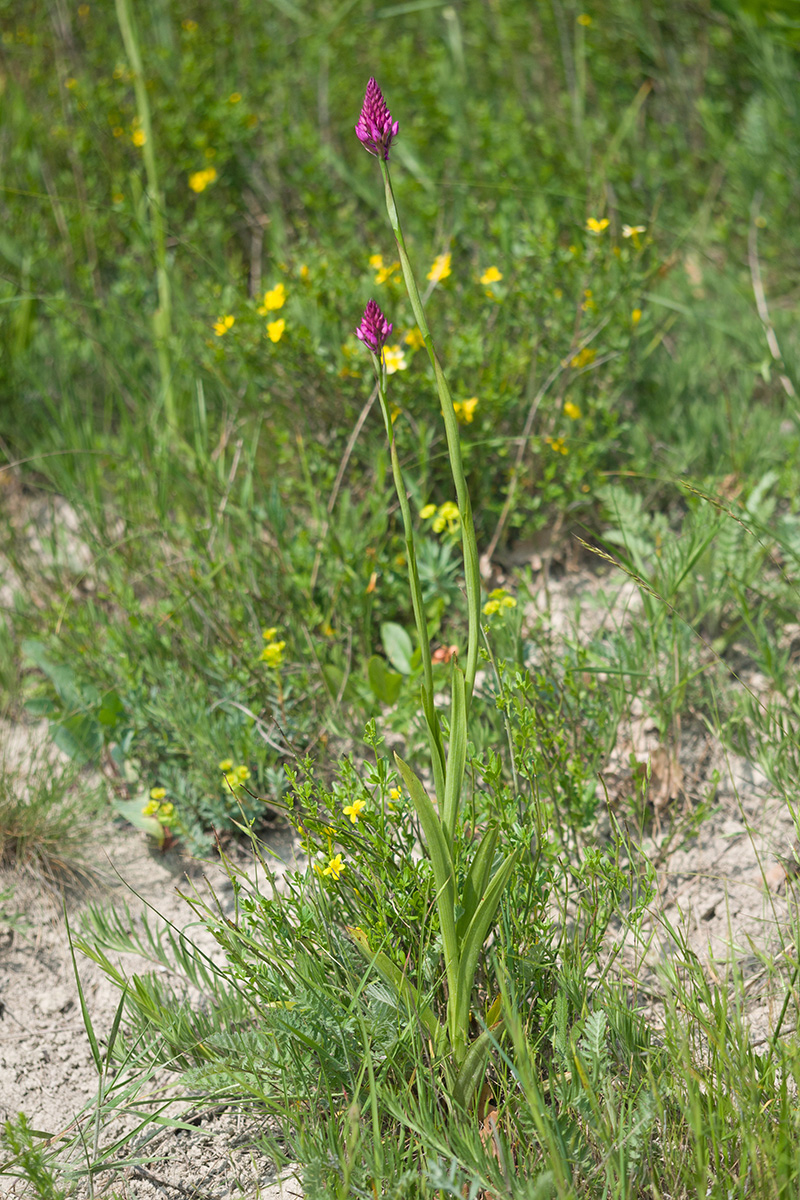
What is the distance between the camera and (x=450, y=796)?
1170 mm

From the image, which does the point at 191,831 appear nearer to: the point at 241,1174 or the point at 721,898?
the point at 241,1174

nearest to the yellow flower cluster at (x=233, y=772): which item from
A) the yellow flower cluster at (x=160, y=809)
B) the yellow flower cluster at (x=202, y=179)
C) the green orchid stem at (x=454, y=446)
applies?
the yellow flower cluster at (x=160, y=809)

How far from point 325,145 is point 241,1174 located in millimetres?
3457

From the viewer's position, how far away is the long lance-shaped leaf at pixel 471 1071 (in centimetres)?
124

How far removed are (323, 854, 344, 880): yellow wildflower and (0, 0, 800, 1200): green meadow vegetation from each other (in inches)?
1.2

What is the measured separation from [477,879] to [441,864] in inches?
3.0

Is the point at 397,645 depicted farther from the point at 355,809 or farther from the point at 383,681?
the point at 355,809

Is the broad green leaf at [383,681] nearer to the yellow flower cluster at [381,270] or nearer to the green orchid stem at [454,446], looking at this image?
the green orchid stem at [454,446]

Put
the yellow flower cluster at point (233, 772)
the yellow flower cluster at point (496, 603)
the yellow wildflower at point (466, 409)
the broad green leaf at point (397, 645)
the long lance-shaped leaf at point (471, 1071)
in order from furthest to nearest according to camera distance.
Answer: the yellow wildflower at point (466, 409) < the broad green leaf at point (397, 645) < the yellow flower cluster at point (496, 603) < the yellow flower cluster at point (233, 772) < the long lance-shaped leaf at point (471, 1071)

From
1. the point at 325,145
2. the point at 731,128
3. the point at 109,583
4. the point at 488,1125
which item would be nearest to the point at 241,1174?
the point at 488,1125

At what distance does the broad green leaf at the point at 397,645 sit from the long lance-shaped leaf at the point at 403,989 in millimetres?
→ 840

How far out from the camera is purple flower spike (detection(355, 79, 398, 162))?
3.34 feet

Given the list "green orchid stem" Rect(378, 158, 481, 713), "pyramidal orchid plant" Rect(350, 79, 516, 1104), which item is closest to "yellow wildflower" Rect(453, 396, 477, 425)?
"pyramidal orchid plant" Rect(350, 79, 516, 1104)

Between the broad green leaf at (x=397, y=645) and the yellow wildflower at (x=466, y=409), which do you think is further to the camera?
the yellow wildflower at (x=466, y=409)
